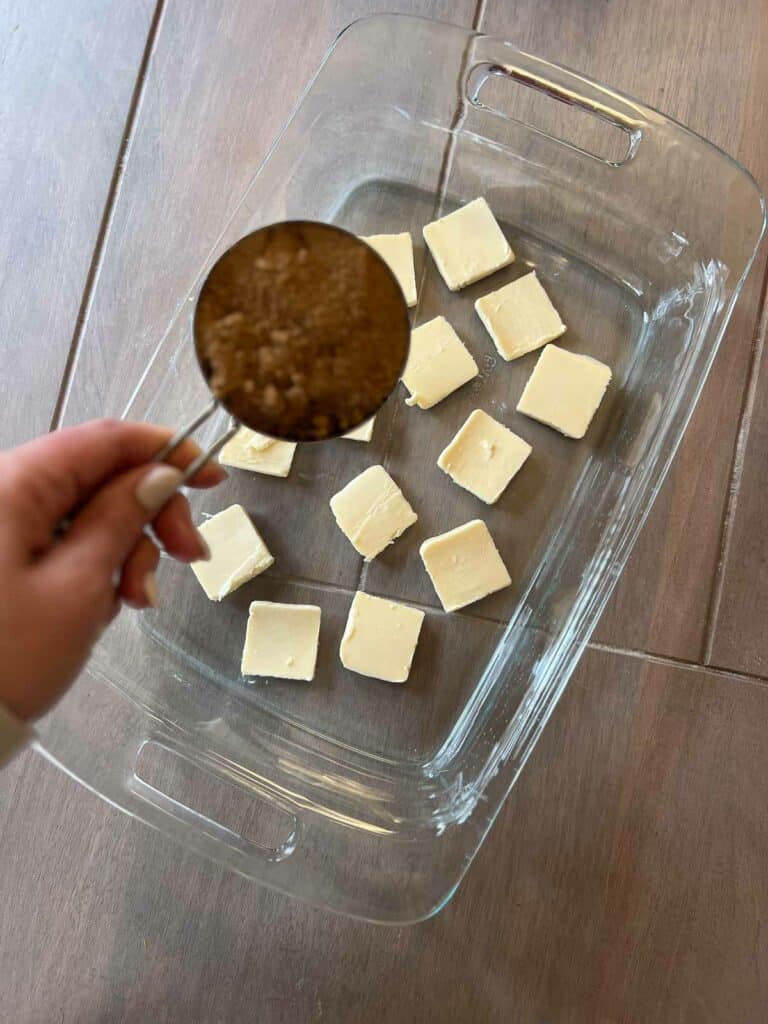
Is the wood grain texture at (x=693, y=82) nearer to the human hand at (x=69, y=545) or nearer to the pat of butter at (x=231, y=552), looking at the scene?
the pat of butter at (x=231, y=552)

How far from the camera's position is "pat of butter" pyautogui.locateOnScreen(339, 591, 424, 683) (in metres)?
0.87

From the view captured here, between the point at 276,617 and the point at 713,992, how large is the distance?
2.07 feet

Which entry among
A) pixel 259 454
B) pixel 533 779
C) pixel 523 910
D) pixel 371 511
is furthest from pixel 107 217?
pixel 523 910

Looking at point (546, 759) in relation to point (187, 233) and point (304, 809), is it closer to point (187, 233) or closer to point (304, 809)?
point (304, 809)

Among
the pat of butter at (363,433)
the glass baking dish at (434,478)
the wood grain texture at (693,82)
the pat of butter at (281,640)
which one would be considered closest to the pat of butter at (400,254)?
the glass baking dish at (434,478)

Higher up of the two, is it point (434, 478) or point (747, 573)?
point (434, 478)

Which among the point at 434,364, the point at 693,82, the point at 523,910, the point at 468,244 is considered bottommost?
the point at 523,910

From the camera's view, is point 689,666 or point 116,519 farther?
point 689,666

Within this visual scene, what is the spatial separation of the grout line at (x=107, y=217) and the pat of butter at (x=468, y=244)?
→ 37 centimetres

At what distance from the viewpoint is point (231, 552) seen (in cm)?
88

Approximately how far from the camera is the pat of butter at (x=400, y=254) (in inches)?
35.4

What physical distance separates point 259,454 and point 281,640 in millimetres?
215

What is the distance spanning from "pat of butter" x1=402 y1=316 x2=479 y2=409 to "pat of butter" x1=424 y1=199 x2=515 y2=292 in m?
0.06

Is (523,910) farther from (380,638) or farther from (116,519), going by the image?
(116,519)
